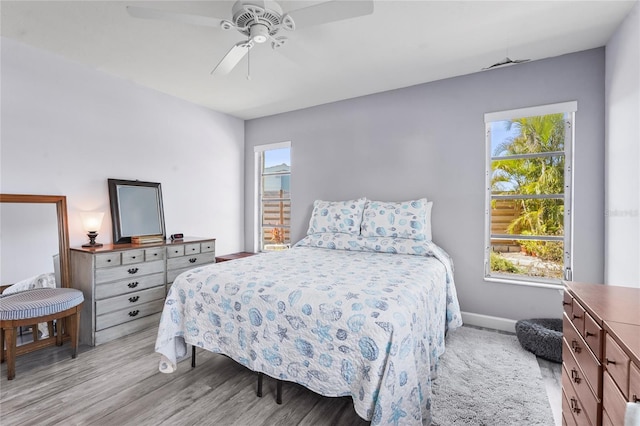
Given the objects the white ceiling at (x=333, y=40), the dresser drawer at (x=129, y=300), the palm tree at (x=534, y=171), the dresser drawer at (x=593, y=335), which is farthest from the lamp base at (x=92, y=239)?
the palm tree at (x=534, y=171)

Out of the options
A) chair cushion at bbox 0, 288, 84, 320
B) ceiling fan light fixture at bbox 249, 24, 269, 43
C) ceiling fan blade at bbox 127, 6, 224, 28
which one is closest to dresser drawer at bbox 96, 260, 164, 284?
chair cushion at bbox 0, 288, 84, 320

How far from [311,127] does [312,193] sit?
92 cm

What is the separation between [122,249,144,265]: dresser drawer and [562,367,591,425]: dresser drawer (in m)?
3.37

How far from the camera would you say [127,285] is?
287cm

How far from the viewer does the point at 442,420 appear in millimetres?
1708

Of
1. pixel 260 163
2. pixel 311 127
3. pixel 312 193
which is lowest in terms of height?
pixel 312 193

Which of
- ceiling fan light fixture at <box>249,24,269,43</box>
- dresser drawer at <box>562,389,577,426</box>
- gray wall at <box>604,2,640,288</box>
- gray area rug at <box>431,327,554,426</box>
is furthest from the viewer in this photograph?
gray wall at <box>604,2,640,288</box>

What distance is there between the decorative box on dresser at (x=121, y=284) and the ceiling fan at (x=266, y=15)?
208 centimetres

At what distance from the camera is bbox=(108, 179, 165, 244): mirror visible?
3189 millimetres

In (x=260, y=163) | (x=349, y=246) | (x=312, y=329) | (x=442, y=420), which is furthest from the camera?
(x=260, y=163)

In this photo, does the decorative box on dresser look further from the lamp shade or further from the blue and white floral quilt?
the blue and white floral quilt

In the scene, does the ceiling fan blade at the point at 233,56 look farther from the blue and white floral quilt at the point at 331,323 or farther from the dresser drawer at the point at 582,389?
the dresser drawer at the point at 582,389

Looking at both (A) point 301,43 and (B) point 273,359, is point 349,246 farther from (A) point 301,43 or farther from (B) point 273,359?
(A) point 301,43

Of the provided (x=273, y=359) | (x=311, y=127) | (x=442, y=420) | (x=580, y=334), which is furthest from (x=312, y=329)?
(x=311, y=127)
